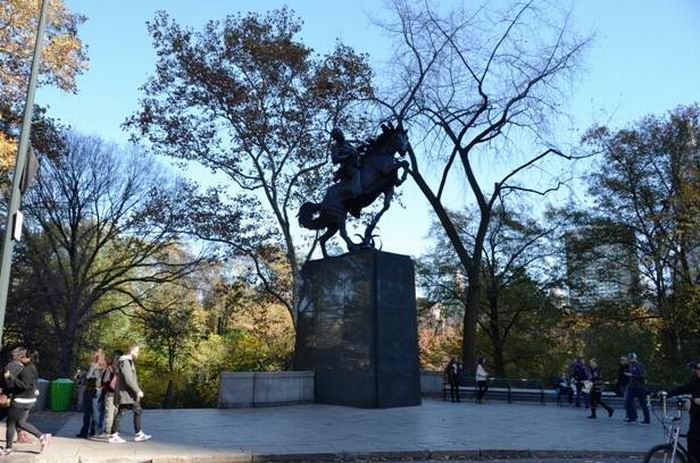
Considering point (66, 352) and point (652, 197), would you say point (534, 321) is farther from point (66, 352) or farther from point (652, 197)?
point (66, 352)

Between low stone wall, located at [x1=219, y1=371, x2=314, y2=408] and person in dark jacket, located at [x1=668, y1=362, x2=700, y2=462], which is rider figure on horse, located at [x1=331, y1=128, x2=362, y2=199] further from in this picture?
person in dark jacket, located at [x1=668, y1=362, x2=700, y2=462]

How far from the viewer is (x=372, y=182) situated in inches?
696

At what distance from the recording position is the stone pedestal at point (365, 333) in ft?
52.1

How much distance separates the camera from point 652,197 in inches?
1214

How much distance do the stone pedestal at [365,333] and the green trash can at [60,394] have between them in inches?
259

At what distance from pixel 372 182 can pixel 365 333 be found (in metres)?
4.41

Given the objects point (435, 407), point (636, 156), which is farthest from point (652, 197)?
point (435, 407)

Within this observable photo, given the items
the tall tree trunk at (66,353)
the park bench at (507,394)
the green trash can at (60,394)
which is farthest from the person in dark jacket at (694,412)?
the tall tree trunk at (66,353)

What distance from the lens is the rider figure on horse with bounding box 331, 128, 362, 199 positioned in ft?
57.8

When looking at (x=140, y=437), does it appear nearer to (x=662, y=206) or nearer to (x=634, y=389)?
(x=634, y=389)

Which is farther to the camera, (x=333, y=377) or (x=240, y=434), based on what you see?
(x=333, y=377)

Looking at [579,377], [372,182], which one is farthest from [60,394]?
[579,377]

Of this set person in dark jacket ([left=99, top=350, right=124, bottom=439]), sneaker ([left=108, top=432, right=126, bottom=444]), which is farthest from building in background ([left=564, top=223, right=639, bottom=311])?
sneaker ([left=108, top=432, right=126, bottom=444])

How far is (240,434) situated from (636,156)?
27020 millimetres
